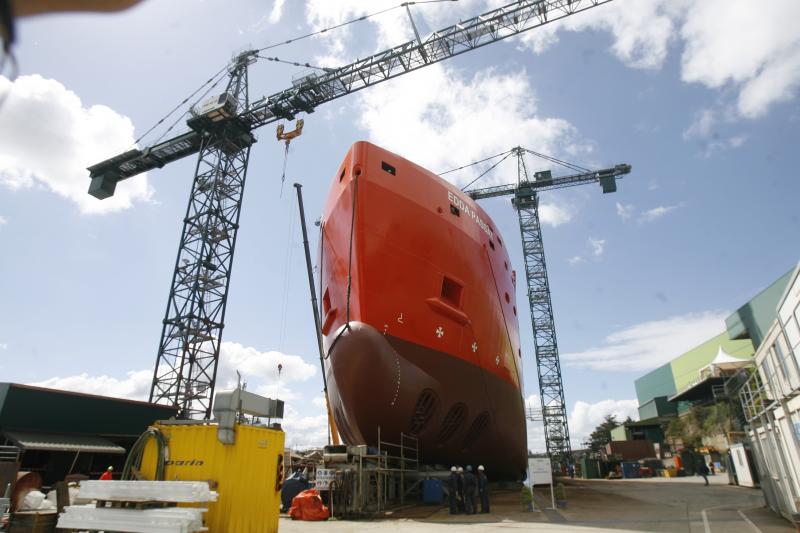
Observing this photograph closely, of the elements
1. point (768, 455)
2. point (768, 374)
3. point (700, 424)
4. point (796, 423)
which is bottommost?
point (768, 455)

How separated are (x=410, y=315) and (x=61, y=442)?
11382mm

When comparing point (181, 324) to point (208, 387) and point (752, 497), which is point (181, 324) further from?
point (752, 497)

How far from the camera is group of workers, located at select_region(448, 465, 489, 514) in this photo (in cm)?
1007

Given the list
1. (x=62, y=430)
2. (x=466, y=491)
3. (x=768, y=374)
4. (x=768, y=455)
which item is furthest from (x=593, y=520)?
(x=62, y=430)

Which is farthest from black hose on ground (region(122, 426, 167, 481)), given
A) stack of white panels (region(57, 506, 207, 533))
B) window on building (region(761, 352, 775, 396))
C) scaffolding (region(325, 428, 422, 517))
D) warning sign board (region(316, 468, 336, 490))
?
window on building (region(761, 352, 775, 396))

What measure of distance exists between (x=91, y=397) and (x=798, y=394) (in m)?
18.1

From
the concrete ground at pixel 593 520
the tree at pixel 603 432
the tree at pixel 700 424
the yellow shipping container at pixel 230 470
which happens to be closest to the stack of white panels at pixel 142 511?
the yellow shipping container at pixel 230 470

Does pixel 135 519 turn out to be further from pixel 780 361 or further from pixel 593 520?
pixel 780 361

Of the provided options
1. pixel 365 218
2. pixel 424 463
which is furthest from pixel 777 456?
pixel 365 218

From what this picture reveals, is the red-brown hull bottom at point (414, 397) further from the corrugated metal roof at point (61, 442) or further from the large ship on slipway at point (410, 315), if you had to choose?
the corrugated metal roof at point (61, 442)

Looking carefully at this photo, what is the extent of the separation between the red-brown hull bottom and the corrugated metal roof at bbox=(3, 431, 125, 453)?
790cm

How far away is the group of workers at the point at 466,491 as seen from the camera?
396 inches

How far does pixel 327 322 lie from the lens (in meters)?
12.7

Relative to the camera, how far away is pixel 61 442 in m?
13.8
